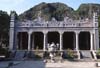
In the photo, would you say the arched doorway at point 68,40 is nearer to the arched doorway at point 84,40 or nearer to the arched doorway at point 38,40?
the arched doorway at point 84,40

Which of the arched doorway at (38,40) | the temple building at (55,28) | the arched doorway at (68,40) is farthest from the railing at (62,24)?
the arched doorway at (68,40)

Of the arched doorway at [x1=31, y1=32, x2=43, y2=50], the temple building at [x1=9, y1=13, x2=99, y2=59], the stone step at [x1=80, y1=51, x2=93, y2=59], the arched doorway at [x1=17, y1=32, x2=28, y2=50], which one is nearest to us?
the stone step at [x1=80, y1=51, x2=93, y2=59]

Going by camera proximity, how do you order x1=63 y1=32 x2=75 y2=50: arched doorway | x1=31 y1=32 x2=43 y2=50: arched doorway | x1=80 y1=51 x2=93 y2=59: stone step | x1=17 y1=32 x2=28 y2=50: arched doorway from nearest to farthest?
x1=80 y1=51 x2=93 y2=59: stone step → x1=17 y1=32 x2=28 y2=50: arched doorway → x1=31 y1=32 x2=43 y2=50: arched doorway → x1=63 y1=32 x2=75 y2=50: arched doorway

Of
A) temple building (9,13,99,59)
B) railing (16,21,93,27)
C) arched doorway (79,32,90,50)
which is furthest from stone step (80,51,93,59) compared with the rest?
arched doorway (79,32,90,50)

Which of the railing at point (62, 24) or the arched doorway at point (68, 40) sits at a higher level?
the railing at point (62, 24)

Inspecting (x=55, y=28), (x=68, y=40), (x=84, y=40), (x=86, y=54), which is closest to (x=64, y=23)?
(x=55, y=28)

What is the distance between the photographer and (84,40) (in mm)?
37406

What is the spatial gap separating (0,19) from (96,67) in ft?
87.3

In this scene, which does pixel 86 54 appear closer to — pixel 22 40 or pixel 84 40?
pixel 84 40

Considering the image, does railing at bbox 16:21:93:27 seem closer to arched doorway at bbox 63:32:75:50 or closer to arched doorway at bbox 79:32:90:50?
arched doorway at bbox 79:32:90:50

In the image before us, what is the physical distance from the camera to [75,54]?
30547 mm

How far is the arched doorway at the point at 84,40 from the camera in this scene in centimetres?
3690

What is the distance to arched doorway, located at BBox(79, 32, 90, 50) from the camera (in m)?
36.9

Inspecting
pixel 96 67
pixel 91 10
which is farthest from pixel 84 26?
pixel 91 10
